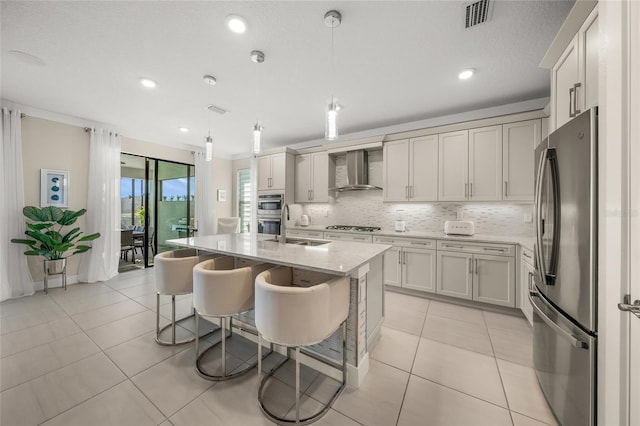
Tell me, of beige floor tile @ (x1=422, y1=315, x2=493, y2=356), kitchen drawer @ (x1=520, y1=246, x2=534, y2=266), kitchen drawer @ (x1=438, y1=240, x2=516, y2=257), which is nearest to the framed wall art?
beige floor tile @ (x1=422, y1=315, x2=493, y2=356)

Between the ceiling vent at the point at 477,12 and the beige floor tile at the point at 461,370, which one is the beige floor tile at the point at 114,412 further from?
the ceiling vent at the point at 477,12

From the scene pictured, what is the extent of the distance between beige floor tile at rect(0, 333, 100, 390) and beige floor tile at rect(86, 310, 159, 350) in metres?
0.07

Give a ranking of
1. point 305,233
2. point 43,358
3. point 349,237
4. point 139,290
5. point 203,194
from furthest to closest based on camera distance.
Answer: point 203,194
point 305,233
point 349,237
point 139,290
point 43,358

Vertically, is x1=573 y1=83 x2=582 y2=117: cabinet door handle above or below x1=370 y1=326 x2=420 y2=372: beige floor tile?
above

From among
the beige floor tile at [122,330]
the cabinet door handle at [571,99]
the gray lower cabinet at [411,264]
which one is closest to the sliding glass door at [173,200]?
the beige floor tile at [122,330]

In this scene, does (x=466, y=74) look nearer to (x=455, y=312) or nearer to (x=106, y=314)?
(x=455, y=312)

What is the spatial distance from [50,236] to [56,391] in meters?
2.90

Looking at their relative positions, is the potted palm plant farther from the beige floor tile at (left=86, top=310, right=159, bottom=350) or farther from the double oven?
the double oven

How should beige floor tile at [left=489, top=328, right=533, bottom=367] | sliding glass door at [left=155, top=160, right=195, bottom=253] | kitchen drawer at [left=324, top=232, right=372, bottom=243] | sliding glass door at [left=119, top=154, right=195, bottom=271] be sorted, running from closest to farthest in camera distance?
beige floor tile at [left=489, top=328, right=533, bottom=367] → kitchen drawer at [left=324, top=232, right=372, bottom=243] → sliding glass door at [left=119, top=154, right=195, bottom=271] → sliding glass door at [left=155, top=160, right=195, bottom=253]

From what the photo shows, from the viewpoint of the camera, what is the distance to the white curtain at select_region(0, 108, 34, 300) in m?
3.21

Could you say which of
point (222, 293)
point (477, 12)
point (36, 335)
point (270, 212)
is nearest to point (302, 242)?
point (222, 293)

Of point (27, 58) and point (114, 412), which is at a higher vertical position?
point (27, 58)

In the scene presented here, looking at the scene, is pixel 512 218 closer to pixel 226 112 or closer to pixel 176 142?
pixel 226 112

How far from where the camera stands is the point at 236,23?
187 centimetres
